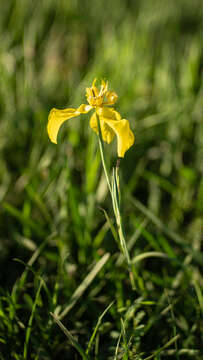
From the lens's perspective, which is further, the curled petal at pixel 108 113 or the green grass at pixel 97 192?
the green grass at pixel 97 192

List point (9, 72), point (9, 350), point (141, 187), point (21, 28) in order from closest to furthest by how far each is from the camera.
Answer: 1. point (9, 350)
2. point (141, 187)
3. point (9, 72)
4. point (21, 28)

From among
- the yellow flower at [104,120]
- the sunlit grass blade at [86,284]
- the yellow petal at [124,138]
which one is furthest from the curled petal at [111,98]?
the sunlit grass blade at [86,284]

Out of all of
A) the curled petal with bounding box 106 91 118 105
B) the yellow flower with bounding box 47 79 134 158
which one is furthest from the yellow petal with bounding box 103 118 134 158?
the curled petal with bounding box 106 91 118 105

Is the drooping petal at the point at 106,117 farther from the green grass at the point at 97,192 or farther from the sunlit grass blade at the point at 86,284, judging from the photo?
the sunlit grass blade at the point at 86,284

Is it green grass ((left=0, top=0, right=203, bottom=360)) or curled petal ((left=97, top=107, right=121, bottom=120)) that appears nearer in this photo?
curled petal ((left=97, top=107, right=121, bottom=120))

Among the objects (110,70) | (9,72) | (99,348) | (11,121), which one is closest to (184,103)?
(110,70)

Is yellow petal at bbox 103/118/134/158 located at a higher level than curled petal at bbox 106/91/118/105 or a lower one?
lower

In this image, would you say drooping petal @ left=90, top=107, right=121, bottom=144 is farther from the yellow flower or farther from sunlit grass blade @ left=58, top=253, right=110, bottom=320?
sunlit grass blade @ left=58, top=253, right=110, bottom=320

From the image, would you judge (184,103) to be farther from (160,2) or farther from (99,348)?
(160,2)
